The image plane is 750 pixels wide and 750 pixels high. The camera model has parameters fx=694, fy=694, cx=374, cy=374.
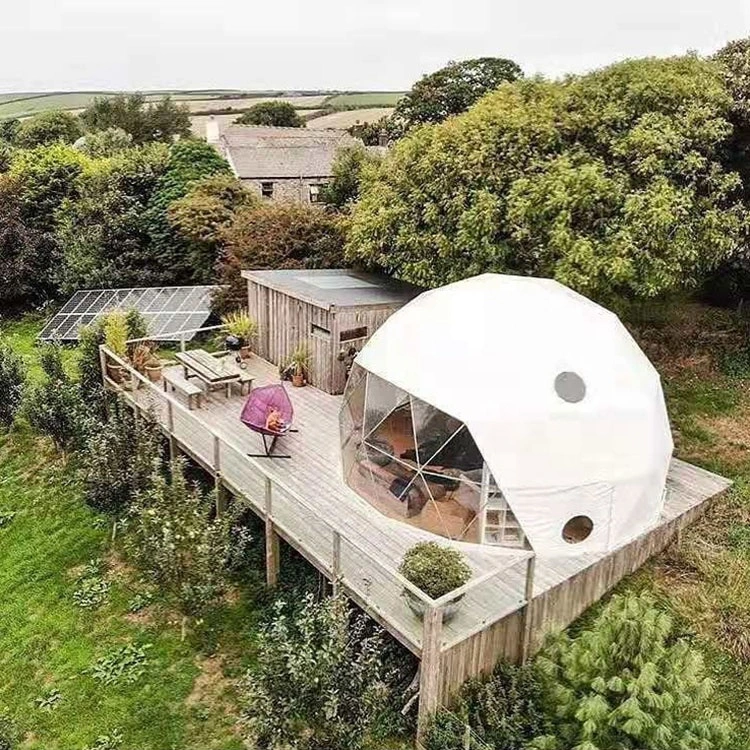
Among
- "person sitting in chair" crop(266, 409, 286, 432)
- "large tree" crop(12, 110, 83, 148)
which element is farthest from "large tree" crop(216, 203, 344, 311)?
"large tree" crop(12, 110, 83, 148)

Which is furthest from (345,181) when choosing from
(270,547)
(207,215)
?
(270,547)

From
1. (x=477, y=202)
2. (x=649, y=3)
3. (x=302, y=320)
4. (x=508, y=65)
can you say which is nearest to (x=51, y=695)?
(x=302, y=320)

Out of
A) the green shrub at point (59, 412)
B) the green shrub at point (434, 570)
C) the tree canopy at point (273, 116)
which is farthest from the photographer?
the tree canopy at point (273, 116)

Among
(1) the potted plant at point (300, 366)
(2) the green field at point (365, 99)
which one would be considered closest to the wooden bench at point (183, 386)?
(1) the potted plant at point (300, 366)

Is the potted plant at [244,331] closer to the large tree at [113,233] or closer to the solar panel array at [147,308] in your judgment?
the solar panel array at [147,308]

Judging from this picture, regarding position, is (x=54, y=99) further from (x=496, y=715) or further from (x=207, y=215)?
(x=496, y=715)

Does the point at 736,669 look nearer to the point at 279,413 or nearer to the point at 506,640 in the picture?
the point at 506,640
